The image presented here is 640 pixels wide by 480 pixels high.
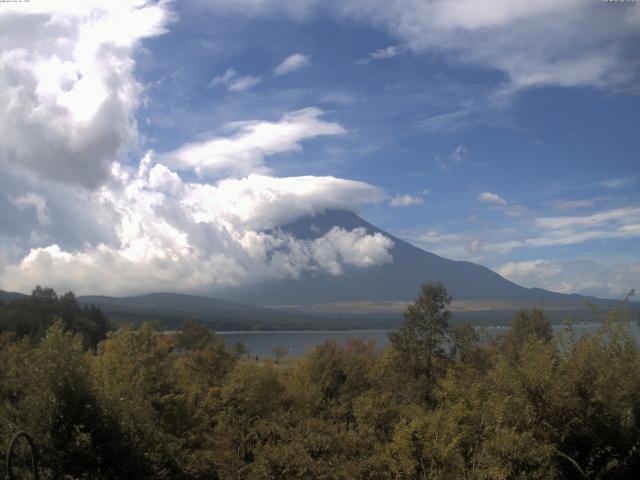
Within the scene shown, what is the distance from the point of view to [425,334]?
41.3 metres

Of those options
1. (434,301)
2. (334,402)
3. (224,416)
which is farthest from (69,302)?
(224,416)

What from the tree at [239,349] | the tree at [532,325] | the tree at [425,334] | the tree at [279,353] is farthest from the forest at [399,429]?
the tree at [239,349]

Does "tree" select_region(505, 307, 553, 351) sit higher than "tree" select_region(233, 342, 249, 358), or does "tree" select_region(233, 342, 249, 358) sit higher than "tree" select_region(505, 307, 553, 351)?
"tree" select_region(505, 307, 553, 351)

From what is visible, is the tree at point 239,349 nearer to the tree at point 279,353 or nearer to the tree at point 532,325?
the tree at point 279,353

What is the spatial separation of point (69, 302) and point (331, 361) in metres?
69.2

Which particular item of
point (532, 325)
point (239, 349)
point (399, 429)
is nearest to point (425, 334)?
point (532, 325)

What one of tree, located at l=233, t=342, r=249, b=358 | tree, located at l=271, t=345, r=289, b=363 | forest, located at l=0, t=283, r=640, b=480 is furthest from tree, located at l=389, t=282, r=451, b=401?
forest, located at l=0, t=283, r=640, b=480

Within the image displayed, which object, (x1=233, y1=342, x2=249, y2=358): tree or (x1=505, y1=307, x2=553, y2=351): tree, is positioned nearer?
(x1=505, y1=307, x2=553, y2=351): tree

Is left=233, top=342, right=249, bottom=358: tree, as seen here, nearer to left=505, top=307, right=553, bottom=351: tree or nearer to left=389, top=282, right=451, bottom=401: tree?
left=389, top=282, right=451, bottom=401: tree

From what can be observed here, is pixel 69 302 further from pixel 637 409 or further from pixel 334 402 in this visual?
pixel 637 409

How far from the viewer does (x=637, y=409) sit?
12602 mm

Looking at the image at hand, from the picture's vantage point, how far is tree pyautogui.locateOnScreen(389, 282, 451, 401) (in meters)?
39.9

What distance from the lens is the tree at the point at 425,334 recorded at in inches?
1571

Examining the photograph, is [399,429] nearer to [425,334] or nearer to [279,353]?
[425,334]
